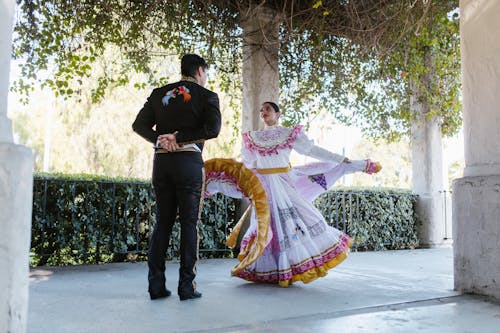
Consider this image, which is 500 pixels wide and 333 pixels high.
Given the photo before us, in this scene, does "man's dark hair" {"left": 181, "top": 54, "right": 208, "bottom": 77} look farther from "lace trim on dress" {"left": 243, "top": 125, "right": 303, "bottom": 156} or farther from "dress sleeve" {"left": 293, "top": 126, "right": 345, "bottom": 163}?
"dress sleeve" {"left": 293, "top": 126, "right": 345, "bottom": 163}

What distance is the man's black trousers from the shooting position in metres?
3.67

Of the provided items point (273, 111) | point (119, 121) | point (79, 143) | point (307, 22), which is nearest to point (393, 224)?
point (307, 22)

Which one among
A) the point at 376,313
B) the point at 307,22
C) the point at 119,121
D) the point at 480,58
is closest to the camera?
the point at 376,313

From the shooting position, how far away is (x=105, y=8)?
6059 millimetres

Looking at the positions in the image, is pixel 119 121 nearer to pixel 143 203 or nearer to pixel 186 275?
pixel 143 203

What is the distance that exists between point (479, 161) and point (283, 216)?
1876 mm

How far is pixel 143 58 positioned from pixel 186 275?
395cm

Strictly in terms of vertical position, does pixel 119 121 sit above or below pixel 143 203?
above

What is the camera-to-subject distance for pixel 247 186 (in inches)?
185

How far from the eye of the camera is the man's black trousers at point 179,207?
3668 millimetres

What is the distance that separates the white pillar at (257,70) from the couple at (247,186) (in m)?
2.03

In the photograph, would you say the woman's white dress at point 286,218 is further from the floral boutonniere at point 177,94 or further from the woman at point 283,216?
the floral boutonniere at point 177,94

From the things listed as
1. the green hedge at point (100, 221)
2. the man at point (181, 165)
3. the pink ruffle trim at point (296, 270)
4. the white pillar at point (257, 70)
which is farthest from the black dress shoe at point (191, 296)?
the white pillar at point (257, 70)

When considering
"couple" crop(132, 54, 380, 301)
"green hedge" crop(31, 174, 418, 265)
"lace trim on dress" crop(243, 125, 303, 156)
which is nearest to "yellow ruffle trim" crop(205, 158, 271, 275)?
"couple" crop(132, 54, 380, 301)
